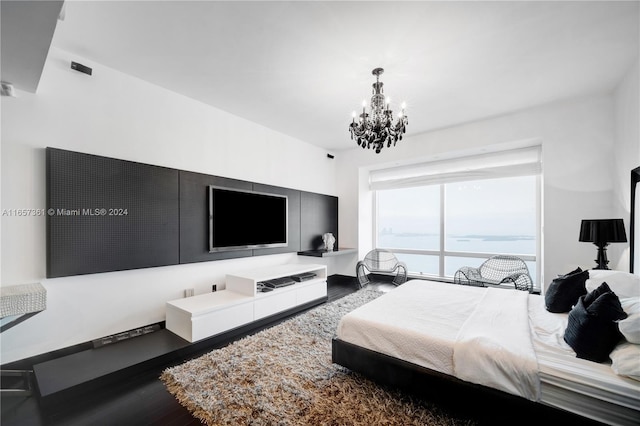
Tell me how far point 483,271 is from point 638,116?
8.47 feet

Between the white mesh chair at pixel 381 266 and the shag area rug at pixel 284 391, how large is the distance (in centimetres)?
231

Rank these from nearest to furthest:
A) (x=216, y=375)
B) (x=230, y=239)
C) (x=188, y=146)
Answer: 1. (x=216, y=375)
2. (x=188, y=146)
3. (x=230, y=239)

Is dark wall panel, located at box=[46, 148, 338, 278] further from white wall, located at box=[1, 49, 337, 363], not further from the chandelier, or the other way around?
the chandelier

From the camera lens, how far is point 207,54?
2484mm

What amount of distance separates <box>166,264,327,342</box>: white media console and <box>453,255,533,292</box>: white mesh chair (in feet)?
7.82

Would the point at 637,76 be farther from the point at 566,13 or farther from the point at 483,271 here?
the point at 483,271

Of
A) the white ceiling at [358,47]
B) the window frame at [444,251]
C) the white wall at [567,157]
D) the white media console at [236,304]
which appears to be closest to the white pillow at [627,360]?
the white ceiling at [358,47]

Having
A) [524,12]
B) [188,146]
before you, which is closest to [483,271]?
[524,12]

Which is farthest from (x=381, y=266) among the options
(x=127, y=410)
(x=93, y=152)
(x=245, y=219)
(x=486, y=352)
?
(x=93, y=152)

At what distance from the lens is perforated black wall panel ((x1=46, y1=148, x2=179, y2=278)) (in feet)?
7.50

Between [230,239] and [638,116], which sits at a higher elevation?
[638,116]

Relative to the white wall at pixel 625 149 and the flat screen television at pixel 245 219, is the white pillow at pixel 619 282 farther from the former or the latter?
the flat screen television at pixel 245 219

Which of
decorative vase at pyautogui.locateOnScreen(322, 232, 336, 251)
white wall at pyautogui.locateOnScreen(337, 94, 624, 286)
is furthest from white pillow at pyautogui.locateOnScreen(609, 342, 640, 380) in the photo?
decorative vase at pyautogui.locateOnScreen(322, 232, 336, 251)

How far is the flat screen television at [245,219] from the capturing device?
11.3 ft
